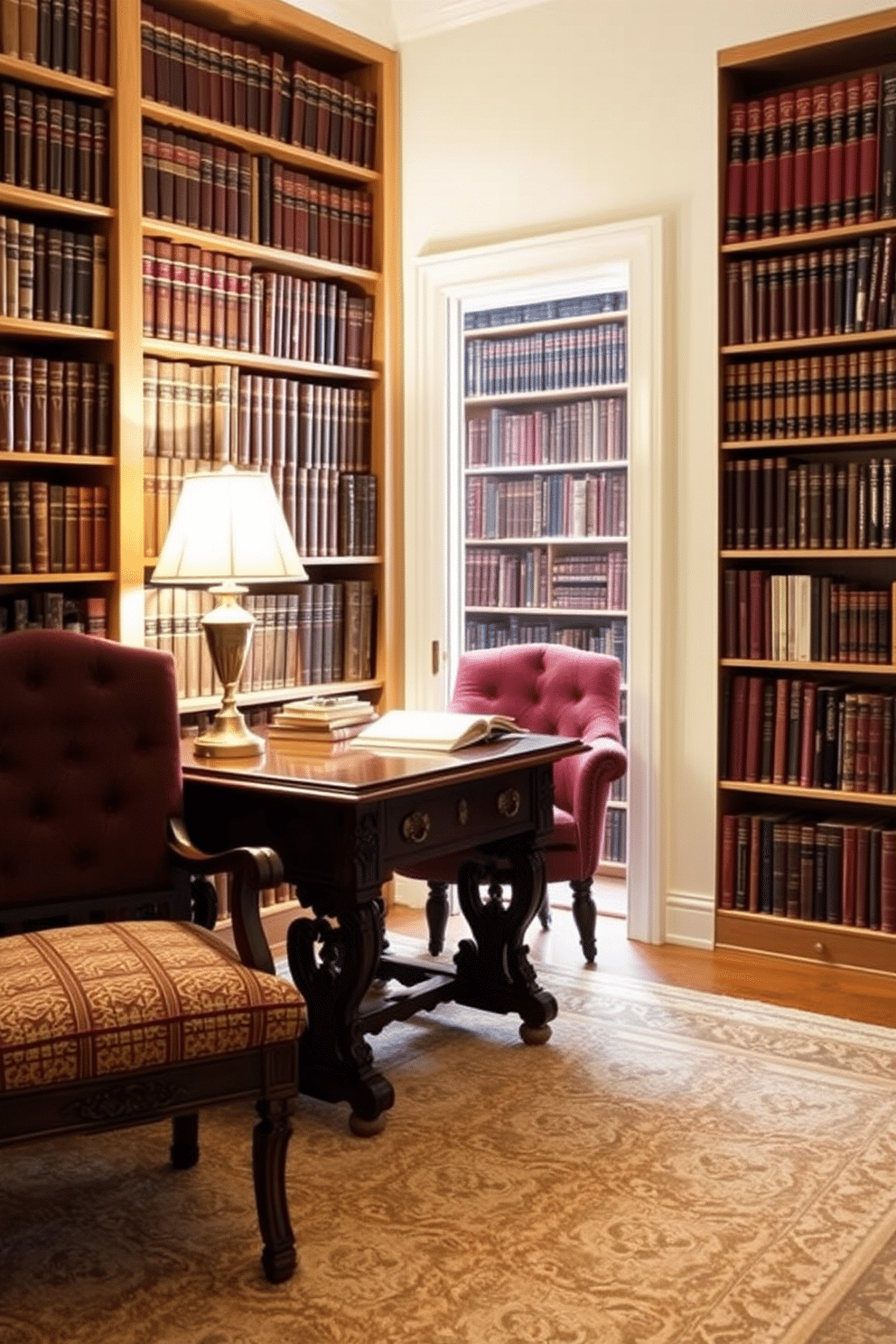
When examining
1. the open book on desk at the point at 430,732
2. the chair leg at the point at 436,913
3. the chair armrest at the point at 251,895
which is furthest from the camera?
the chair leg at the point at 436,913

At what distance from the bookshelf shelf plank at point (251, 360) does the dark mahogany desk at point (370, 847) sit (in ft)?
4.19

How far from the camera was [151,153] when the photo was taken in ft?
13.7

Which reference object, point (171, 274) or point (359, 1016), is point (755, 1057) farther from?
point (171, 274)

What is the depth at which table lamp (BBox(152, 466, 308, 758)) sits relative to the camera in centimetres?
356

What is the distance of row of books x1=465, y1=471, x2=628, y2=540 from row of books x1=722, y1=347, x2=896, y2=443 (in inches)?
45.5

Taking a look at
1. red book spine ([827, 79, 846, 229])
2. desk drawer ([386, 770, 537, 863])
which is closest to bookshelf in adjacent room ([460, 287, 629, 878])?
red book spine ([827, 79, 846, 229])

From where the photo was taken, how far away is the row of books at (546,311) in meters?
5.53

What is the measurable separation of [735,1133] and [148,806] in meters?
1.45

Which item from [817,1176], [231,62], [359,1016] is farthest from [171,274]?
[817,1176]

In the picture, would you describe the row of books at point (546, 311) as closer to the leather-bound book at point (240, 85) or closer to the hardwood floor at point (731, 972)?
the leather-bound book at point (240, 85)

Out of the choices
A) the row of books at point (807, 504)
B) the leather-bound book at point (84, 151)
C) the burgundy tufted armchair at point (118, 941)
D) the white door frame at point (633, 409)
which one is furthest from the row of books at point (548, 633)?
the burgundy tufted armchair at point (118, 941)

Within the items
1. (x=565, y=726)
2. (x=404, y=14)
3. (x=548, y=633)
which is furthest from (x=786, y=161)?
(x=548, y=633)

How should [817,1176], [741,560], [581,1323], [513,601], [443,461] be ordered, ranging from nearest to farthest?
[581,1323], [817,1176], [741,560], [443,461], [513,601]

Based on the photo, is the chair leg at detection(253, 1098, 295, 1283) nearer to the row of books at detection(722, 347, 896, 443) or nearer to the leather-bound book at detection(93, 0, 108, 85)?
the row of books at detection(722, 347, 896, 443)
